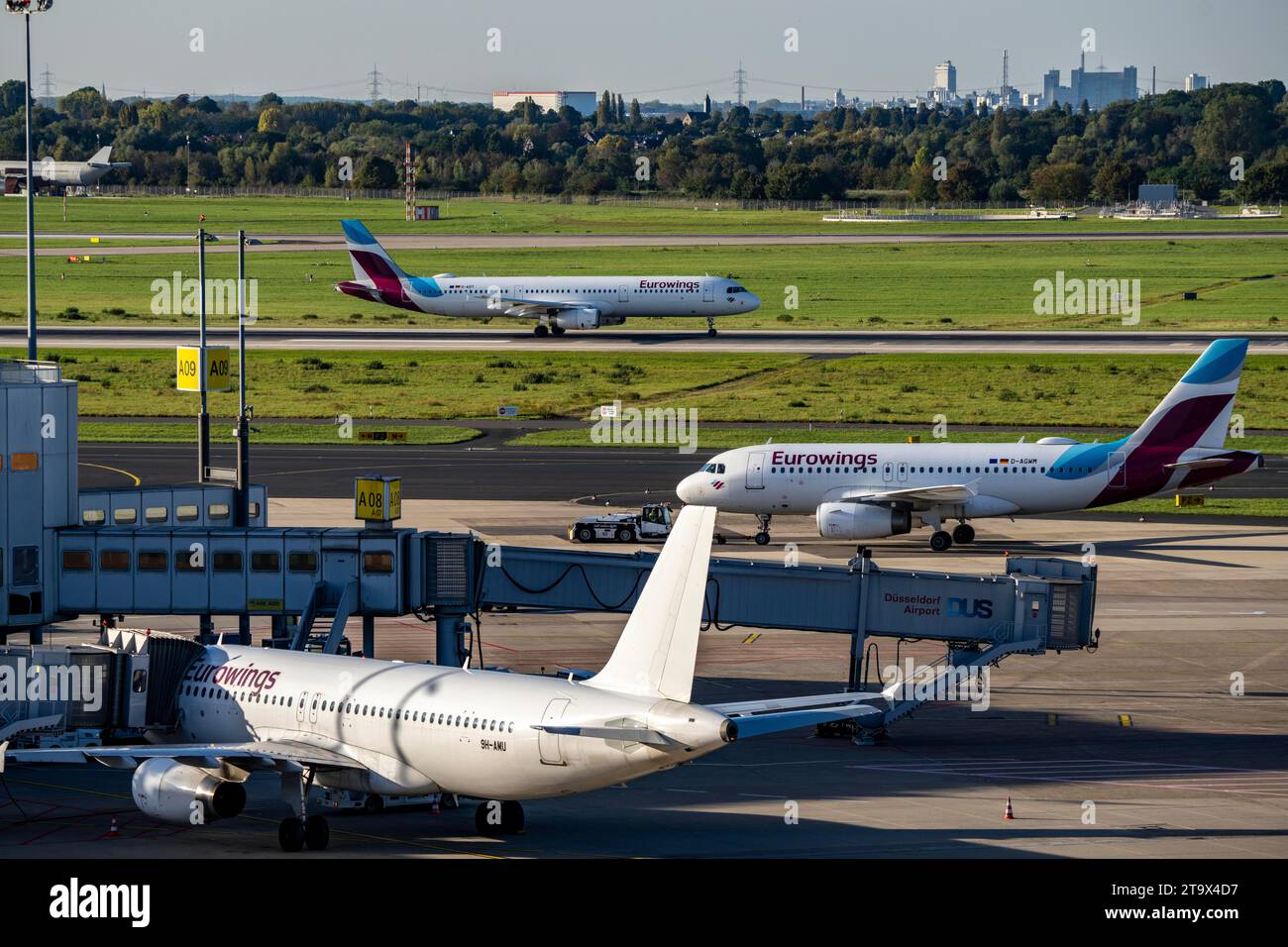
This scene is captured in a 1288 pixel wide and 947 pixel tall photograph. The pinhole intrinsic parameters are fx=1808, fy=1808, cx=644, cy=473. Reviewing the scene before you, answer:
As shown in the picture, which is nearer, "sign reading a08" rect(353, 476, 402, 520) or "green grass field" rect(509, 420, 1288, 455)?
"sign reading a08" rect(353, 476, 402, 520)

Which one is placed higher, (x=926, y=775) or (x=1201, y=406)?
(x=1201, y=406)

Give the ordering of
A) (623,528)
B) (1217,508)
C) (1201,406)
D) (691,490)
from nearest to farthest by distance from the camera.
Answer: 1. (1201,406)
2. (623,528)
3. (691,490)
4. (1217,508)

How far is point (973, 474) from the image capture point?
273ft

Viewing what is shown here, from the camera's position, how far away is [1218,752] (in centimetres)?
5088

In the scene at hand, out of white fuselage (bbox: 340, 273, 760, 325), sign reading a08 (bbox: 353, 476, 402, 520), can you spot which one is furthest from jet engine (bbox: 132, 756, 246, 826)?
white fuselage (bbox: 340, 273, 760, 325)

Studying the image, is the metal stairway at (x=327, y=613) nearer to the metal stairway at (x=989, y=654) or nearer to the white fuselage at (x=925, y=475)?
the metal stairway at (x=989, y=654)

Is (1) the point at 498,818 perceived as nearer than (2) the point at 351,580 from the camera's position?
Yes

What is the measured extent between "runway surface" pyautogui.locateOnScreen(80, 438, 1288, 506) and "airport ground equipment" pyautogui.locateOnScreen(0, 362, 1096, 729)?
36084mm

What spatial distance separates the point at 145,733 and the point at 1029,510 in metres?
48.3

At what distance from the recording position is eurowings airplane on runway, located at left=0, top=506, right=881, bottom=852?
37344 mm

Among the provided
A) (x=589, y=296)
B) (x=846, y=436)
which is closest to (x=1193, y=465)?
(x=846, y=436)

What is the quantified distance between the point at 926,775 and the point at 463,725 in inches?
570

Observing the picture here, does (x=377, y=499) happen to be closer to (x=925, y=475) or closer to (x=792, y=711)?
(x=792, y=711)

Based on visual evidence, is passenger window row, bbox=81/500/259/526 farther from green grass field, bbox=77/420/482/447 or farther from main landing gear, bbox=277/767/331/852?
green grass field, bbox=77/420/482/447
